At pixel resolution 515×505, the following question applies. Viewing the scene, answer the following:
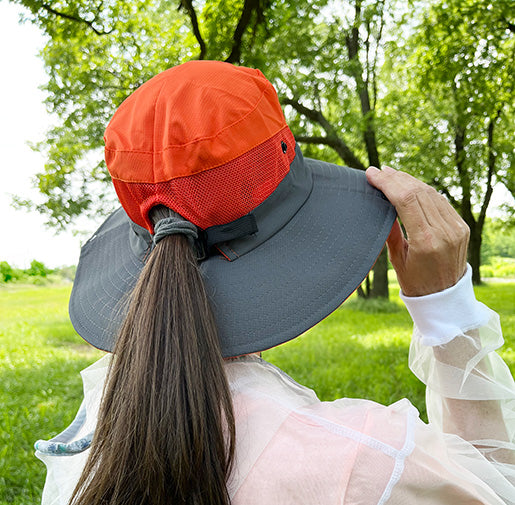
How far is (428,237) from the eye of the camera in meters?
1.07

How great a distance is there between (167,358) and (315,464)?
30 cm

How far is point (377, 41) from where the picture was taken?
14078 millimetres

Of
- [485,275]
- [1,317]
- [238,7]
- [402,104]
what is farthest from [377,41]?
[485,275]

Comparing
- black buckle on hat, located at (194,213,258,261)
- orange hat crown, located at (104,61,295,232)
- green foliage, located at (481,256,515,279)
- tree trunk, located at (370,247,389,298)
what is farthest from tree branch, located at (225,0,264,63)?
green foliage, located at (481,256,515,279)

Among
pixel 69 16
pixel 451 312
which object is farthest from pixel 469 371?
pixel 69 16

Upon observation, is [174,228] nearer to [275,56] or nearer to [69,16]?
[69,16]

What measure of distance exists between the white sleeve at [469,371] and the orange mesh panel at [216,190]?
17.4 inches

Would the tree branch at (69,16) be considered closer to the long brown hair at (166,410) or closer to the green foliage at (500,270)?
the long brown hair at (166,410)

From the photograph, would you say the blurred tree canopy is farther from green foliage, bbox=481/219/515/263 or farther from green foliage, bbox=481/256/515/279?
green foliage, bbox=481/219/515/263

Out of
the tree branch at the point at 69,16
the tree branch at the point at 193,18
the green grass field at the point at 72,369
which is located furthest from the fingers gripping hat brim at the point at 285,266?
the tree branch at the point at 69,16

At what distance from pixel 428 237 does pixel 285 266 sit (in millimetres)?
307

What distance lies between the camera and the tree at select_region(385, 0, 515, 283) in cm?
883

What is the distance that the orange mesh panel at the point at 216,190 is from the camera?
1.01m

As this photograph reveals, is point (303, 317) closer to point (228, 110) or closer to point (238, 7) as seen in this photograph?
point (228, 110)
